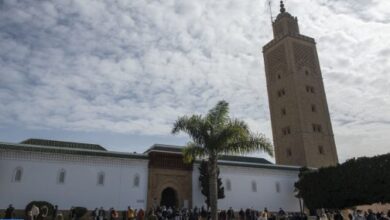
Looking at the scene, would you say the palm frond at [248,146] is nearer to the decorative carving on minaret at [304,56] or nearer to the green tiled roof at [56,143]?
the green tiled roof at [56,143]

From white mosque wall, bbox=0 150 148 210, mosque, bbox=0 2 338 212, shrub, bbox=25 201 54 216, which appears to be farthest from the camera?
mosque, bbox=0 2 338 212

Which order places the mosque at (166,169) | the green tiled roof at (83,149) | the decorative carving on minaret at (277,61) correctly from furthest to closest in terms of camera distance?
the decorative carving on minaret at (277,61) < the green tiled roof at (83,149) < the mosque at (166,169)

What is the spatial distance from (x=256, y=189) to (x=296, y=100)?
45.3 feet

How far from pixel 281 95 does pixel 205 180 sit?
785 inches

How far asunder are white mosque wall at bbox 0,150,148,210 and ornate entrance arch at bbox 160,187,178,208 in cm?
243

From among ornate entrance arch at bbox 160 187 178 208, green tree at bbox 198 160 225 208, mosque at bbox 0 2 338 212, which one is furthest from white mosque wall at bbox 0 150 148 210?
green tree at bbox 198 160 225 208

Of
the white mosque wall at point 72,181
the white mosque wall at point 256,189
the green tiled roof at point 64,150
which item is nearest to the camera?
the white mosque wall at point 72,181

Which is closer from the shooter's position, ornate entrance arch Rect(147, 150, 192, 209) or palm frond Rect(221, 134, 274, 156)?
palm frond Rect(221, 134, 274, 156)

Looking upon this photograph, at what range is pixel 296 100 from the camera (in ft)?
126

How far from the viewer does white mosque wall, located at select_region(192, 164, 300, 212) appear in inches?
1096

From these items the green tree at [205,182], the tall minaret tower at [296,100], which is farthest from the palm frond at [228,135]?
the tall minaret tower at [296,100]

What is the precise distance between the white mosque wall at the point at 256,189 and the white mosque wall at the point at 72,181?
5364mm

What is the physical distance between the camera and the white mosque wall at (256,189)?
27.8 meters

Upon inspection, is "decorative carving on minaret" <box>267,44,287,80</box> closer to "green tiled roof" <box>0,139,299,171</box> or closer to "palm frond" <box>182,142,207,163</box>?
"green tiled roof" <box>0,139,299,171</box>
